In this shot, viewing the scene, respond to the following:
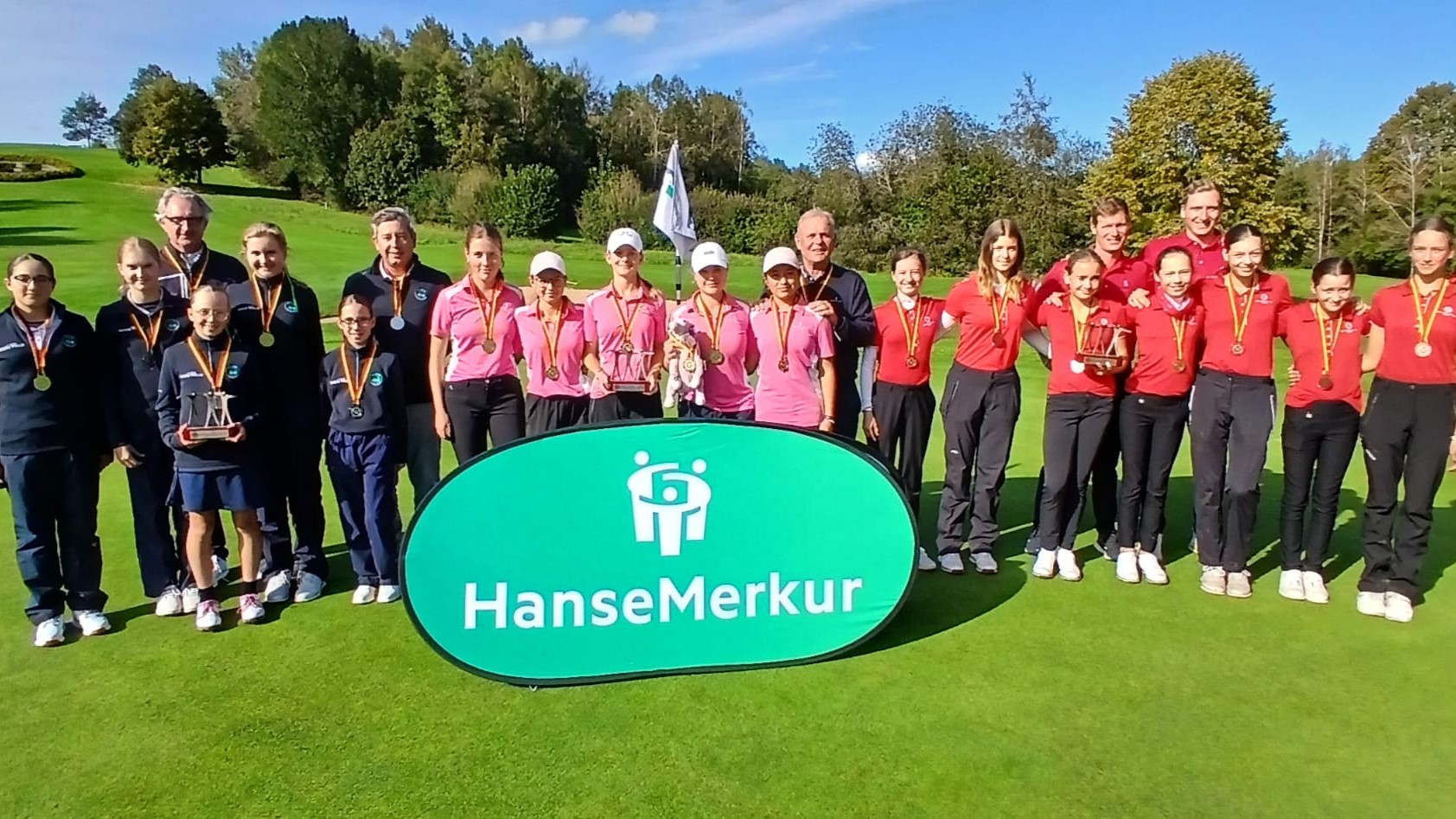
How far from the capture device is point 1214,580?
4.74m

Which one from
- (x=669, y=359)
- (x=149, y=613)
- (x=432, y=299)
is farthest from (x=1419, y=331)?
(x=149, y=613)

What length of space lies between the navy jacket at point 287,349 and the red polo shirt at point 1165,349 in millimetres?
4194

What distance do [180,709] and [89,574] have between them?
126 cm

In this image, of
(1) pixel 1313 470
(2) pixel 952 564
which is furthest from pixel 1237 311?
(2) pixel 952 564

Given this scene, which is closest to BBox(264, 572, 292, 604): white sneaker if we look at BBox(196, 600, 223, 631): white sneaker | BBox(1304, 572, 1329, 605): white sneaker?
BBox(196, 600, 223, 631): white sneaker

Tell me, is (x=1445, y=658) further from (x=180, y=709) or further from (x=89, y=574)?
(x=89, y=574)

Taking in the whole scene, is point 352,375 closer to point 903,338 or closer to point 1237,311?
point 903,338

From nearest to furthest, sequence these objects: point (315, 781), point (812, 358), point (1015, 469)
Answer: point (315, 781) < point (812, 358) < point (1015, 469)

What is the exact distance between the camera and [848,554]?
379 centimetres

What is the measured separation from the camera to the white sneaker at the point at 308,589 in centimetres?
446

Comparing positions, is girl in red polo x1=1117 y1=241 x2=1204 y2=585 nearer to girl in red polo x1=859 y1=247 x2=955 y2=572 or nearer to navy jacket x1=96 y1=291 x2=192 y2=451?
girl in red polo x1=859 y1=247 x2=955 y2=572

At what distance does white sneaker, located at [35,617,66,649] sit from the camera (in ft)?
12.9

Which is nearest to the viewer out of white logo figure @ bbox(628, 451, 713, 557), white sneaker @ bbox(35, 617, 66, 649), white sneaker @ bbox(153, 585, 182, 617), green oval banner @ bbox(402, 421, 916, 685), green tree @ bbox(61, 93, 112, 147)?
green oval banner @ bbox(402, 421, 916, 685)

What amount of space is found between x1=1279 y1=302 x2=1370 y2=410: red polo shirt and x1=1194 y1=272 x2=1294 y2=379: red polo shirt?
10 cm
